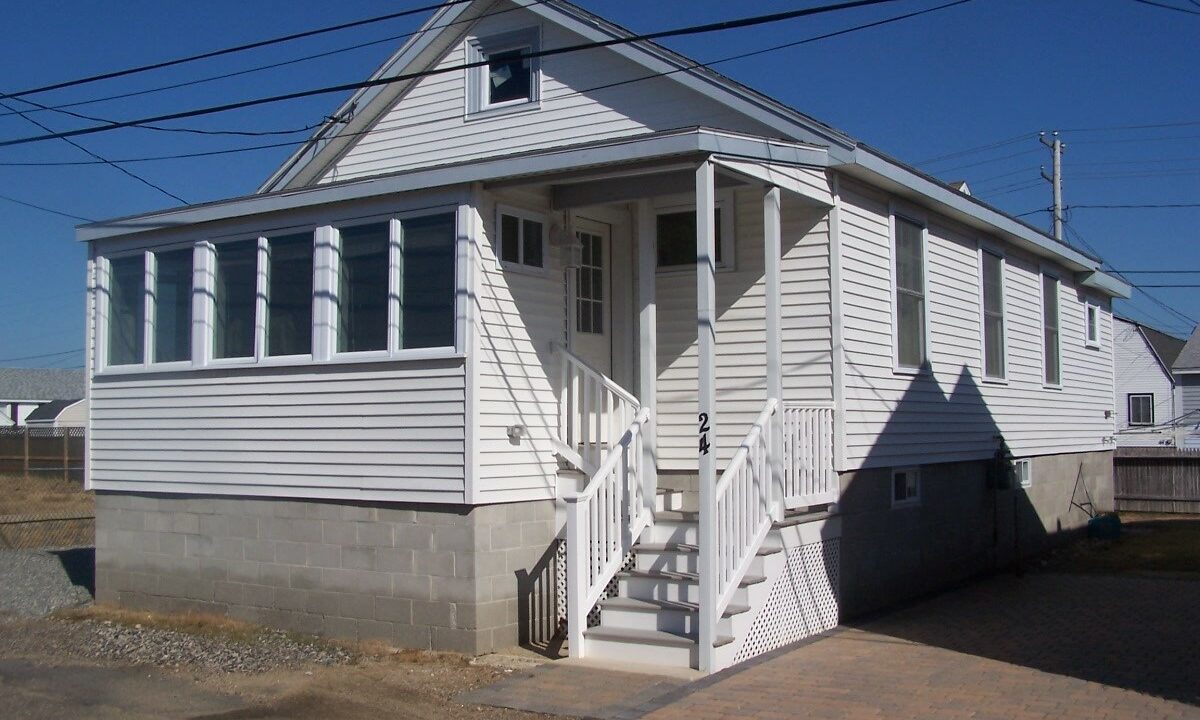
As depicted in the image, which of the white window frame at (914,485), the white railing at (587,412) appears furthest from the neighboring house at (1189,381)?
the white railing at (587,412)

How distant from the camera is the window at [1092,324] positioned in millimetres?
18703

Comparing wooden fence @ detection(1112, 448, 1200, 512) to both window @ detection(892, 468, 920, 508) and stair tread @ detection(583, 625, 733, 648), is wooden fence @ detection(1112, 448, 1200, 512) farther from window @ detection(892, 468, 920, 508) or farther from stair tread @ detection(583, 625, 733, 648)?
stair tread @ detection(583, 625, 733, 648)

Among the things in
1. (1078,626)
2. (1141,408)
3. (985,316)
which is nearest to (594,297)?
(1078,626)

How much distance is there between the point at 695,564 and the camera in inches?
375

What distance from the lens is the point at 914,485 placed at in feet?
40.8

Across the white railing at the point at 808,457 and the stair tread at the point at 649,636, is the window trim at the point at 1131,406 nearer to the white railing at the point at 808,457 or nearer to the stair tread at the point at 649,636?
the white railing at the point at 808,457

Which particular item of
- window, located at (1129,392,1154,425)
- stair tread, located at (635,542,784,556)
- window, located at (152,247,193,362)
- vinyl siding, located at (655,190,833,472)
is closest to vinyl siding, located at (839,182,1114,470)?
vinyl siding, located at (655,190,833,472)

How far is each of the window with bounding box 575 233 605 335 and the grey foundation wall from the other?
2782mm

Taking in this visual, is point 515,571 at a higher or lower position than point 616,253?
lower

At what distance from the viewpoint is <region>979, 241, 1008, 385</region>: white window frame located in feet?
46.0

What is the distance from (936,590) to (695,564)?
168 inches

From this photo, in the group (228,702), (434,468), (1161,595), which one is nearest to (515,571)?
(434,468)

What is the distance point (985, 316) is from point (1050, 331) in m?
2.97

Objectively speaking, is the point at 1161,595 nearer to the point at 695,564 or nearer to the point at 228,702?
the point at 695,564
